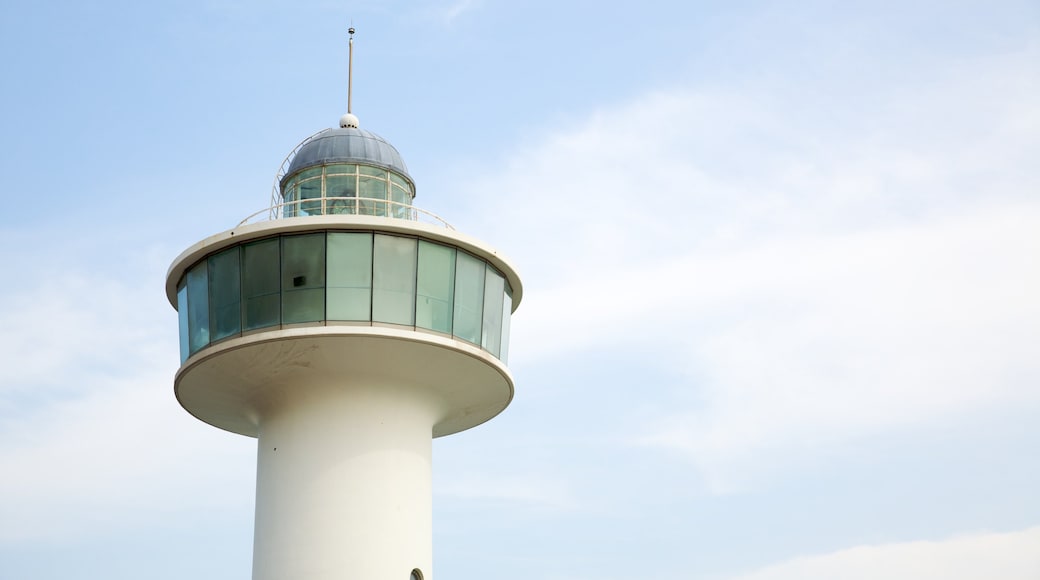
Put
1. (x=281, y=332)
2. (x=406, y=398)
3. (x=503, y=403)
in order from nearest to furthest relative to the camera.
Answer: (x=281, y=332) < (x=406, y=398) < (x=503, y=403)

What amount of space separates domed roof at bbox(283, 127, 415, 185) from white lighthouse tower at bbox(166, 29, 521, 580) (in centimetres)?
320

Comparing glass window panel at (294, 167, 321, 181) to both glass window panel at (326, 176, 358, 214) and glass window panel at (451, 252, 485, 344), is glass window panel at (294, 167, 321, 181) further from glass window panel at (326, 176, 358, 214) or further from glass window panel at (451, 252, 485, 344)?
glass window panel at (451, 252, 485, 344)

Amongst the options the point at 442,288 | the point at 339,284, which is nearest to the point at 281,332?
the point at 339,284

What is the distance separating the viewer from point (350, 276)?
982 inches

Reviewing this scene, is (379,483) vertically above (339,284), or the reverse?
(339,284)

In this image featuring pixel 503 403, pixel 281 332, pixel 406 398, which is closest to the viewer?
pixel 281 332

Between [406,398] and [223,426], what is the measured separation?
5.27m

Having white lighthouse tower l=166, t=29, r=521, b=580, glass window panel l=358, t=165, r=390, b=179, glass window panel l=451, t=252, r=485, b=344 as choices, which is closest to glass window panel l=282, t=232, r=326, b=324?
white lighthouse tower l=166, t=29, r=521, b=580

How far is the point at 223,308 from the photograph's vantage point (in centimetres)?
2559

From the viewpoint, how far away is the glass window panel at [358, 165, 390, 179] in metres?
28.8

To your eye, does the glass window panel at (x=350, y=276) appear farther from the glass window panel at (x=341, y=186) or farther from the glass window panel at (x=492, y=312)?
the glass window panel at (x=341, y=186)

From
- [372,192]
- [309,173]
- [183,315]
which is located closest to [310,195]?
[309,173]

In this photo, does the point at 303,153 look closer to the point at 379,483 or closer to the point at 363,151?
the point at 363,151

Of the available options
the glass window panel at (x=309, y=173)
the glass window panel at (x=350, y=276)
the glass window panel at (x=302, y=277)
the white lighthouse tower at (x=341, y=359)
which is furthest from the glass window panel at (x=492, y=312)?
the glass window panel at (x=309, y=173)
